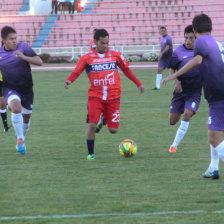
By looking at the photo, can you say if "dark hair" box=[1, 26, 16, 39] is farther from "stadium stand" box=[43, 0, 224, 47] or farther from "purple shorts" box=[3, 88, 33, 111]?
"stadium stand" box=[43, 0, 224, 47]

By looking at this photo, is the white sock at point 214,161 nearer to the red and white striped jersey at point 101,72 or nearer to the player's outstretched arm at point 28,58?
the red and white striped jersey at point 101,72

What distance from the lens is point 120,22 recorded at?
4312cm

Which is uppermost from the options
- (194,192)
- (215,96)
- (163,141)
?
(215,96)

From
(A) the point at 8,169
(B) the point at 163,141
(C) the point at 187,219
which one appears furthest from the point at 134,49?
(C) the point at 187,219

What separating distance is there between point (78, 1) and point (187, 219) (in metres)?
41.8

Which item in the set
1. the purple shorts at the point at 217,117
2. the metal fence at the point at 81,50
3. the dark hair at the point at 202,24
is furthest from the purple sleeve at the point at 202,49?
the metal fence at the point at 81,50

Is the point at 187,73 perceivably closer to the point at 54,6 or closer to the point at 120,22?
the point at 120,22

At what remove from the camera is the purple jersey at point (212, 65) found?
255 inches

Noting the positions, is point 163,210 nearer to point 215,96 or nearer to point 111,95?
point 215,96

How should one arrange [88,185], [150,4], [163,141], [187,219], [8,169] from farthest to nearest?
1. [150,4]
2. [163,141]
3. [8,169]
4. [88,185]
5. [187,219]

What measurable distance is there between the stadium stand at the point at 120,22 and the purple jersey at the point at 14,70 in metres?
32.1

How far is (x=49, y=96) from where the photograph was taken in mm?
20172

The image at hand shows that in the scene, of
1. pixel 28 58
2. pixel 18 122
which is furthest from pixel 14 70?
pixel 18 122

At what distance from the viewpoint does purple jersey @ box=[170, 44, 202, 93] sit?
9.33 metres
